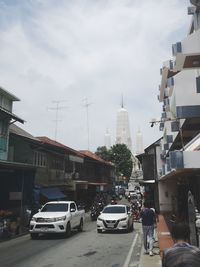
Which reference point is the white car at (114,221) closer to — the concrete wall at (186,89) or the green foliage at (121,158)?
the concrete wall at (186,89)

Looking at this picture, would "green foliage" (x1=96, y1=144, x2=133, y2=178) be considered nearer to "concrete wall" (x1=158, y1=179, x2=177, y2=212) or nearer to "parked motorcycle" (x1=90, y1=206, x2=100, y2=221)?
"concrete wall" (x1=158, y1=179, x2=177, y2=212)

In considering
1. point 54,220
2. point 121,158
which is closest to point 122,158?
point 121,158

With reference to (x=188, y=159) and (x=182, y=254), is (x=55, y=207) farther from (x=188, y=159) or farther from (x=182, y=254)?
→ (x=182, y=254)

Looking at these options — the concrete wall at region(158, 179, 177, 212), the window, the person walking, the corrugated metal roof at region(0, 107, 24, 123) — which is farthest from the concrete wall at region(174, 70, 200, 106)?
the concrete wall at region(158, 179, 177, 212)

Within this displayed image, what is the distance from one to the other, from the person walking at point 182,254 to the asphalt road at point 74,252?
7215 millimetres

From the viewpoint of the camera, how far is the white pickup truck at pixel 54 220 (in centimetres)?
1753

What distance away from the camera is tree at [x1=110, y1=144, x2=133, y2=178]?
87625 mm

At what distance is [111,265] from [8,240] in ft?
27.7

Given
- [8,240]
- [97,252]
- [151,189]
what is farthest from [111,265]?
[151,189]

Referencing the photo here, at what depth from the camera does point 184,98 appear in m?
18.5

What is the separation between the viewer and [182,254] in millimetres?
4062

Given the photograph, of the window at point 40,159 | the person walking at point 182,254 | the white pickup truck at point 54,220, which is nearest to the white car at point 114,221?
the white pickup truck at point 54,220

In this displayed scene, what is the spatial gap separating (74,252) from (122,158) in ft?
246

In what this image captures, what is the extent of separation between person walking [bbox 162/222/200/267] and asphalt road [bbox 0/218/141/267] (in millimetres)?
7215
